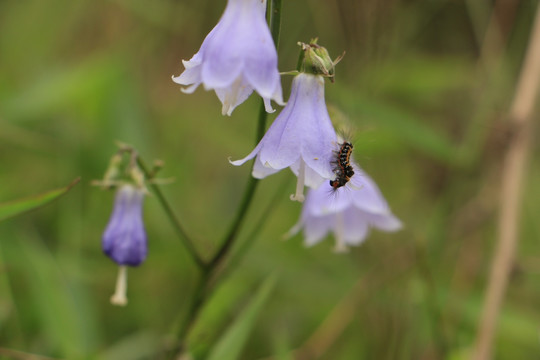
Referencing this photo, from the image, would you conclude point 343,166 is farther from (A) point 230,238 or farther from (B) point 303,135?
(A) point 230,238

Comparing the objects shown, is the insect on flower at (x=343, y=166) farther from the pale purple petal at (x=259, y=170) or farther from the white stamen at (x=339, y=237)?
the white stamen at (x=339, y=237)

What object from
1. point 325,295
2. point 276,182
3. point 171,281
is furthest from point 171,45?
point 325,295

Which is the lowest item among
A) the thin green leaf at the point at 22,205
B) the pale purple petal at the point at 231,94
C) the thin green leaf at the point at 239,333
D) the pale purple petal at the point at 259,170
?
the thin green leaf at the point at 239,333

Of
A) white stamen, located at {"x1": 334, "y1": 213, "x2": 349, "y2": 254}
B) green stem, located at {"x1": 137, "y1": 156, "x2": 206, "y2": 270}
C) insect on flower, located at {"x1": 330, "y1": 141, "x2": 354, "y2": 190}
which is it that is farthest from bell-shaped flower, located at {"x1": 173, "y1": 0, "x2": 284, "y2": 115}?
white stamen, located at {"x1": 334, "y1": 213, "x2": 349, "y2": 254}

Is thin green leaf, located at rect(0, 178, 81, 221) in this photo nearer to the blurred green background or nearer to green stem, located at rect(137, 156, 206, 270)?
green stem, located at rect(137, 156, 206, 270)

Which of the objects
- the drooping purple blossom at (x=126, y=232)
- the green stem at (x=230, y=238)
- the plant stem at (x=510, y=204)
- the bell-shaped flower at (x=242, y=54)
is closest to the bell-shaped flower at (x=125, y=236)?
the drooping purple blossom at (x=126, y=232)

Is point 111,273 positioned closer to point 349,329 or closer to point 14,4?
point 349,329
